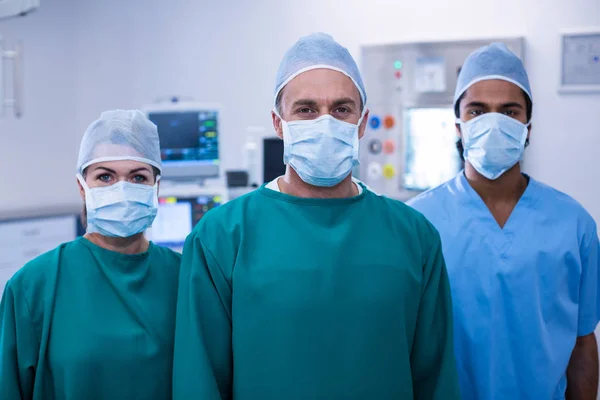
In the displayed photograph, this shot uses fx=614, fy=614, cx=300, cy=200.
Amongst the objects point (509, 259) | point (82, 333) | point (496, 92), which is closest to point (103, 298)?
point (82, 333)

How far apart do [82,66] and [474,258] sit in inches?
139

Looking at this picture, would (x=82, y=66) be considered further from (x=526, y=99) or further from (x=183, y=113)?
(x=526, y=99)

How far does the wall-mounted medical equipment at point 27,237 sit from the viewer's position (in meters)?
3.51

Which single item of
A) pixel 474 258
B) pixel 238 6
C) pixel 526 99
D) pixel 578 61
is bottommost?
pixel 474 258

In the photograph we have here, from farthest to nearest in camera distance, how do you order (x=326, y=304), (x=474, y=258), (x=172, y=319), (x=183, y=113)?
(x=183, y=113) < (x=474, y=258) < (x=172, y=319) < (x=326, y=304)

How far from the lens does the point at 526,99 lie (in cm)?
155

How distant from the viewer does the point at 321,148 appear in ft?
3.78

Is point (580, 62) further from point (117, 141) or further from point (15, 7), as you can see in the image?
point (15, 7)

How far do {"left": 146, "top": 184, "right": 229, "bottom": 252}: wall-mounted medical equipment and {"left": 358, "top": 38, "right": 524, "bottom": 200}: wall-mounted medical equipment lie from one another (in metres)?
0.88

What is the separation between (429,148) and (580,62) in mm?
840

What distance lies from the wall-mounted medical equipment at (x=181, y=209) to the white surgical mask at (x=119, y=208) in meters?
1.71

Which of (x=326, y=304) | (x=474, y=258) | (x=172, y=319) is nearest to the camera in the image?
(x=326, y=304)

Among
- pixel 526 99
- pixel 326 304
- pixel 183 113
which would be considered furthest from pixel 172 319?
pixel 183 113

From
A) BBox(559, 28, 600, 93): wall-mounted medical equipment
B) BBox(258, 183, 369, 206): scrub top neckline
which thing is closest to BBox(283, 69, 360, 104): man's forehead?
BBox(258, 183, 369, 206): scrub top neckline
